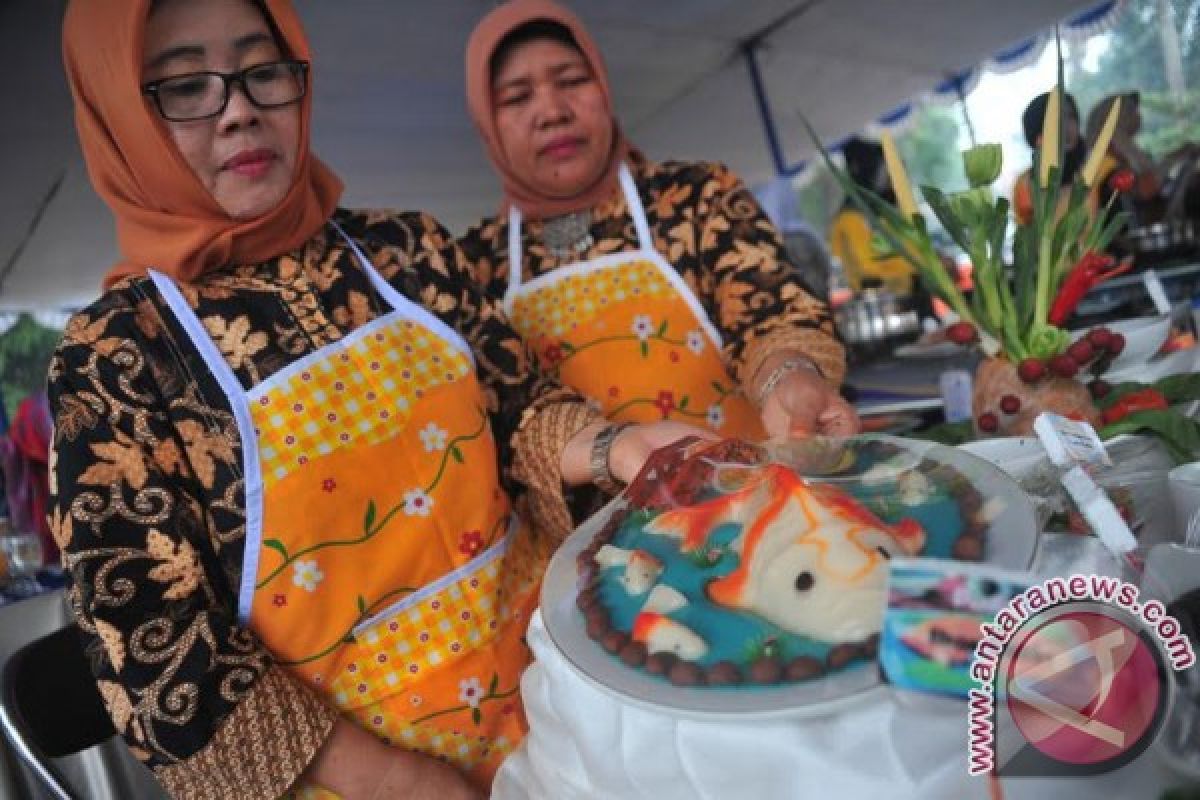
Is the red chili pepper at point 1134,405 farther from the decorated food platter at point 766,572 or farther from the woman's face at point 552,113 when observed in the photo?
the woman's face at point 552,113

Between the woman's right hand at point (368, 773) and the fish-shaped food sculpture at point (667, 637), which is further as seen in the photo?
the woman's right hand at point (368, 773)

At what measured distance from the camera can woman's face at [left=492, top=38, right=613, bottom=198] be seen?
5.13 feet

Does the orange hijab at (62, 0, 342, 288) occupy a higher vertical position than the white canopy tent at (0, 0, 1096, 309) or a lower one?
lower

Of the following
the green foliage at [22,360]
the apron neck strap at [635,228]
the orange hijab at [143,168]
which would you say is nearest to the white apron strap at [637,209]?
the apron neck strap at [635,228]

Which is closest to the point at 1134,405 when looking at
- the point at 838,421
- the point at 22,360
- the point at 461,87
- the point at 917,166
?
the point at 838,421

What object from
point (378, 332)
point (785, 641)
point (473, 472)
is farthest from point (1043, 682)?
point (378, 332)

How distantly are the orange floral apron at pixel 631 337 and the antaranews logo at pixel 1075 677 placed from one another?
1120 millimetres

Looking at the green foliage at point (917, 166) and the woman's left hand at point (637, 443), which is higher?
the green foliage at point (917, 166)

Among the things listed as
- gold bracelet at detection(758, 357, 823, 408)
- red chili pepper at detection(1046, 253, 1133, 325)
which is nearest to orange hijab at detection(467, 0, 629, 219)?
gold bracelet at detection(758, 357, 823, 408)

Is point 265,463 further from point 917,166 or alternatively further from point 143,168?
point 917,166

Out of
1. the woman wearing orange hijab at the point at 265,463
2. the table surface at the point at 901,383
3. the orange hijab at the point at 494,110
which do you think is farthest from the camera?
the table surface at the point at 901,383

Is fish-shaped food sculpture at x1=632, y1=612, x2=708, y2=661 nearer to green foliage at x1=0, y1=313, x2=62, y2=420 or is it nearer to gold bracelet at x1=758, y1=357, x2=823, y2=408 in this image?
gold bracelet at x1=758, y1=357, x2=823, y2=408

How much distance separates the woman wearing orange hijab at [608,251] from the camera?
156 centimetres

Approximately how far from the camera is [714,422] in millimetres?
1606
